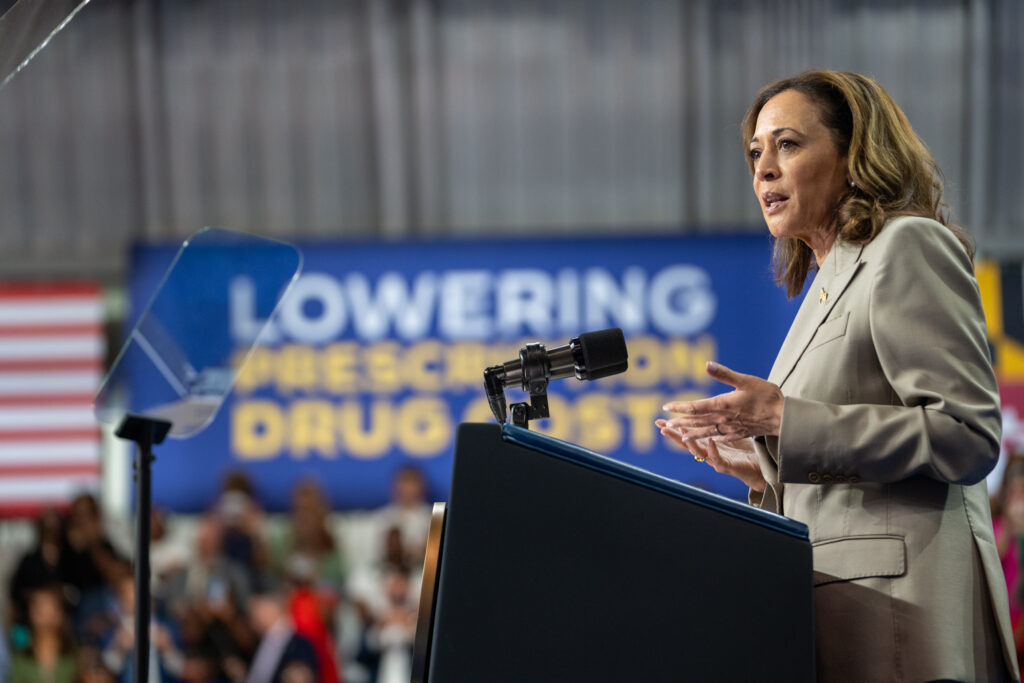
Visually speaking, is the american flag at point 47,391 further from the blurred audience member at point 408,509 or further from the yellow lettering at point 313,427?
the blurred audience member at point 408,509

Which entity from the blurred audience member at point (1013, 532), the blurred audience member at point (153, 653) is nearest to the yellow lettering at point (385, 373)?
the blurred audience member at point (153, 653)

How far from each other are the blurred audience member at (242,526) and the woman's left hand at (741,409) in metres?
5.69

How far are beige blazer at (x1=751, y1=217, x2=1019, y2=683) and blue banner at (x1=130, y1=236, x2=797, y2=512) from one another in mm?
6057

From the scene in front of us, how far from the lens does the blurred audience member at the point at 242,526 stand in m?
6.80

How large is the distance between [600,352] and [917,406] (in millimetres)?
374

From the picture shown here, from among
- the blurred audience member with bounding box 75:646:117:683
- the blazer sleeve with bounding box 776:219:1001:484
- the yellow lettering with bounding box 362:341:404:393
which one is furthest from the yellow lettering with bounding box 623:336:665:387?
the blazer sleeve with bounding box 776:219:1001:484

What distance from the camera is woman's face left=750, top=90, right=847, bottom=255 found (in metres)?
1.59

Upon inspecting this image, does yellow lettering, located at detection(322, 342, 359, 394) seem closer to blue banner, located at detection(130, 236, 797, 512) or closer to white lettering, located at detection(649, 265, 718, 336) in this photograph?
blue banner, located at detection(130, 236, 797, 512)

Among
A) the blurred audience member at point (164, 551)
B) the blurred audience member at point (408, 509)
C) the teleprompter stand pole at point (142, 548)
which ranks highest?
the teleprompter stand pole at point (142, 548)

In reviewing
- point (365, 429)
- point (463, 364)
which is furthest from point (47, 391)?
point (463, 364)

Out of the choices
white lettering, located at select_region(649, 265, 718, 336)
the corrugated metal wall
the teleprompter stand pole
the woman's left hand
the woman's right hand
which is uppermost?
the corrugated metal wall

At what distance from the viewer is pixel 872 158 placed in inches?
59.9

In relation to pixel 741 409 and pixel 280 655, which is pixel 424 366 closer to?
pixel 280 655

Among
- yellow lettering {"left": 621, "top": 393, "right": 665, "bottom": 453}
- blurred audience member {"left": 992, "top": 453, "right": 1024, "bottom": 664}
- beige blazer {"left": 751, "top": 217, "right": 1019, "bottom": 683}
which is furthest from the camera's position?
yellow lettering {"left": 621, "top": 393, "right": 665, "bottom": 453}
